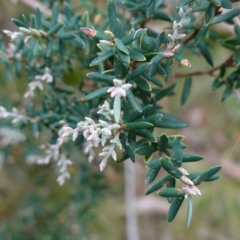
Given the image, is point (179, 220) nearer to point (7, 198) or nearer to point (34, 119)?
point (7, 198)

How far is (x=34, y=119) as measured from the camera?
733mm

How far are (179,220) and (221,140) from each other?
1.49 ft

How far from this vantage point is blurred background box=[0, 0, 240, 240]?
1.18m

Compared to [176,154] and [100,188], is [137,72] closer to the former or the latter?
[176,154]

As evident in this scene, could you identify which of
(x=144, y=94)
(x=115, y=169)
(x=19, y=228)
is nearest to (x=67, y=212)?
(x=19, y=228)

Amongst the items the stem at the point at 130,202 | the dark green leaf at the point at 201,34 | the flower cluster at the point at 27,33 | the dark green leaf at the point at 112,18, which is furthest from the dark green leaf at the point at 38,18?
the stem at the point at 130,202

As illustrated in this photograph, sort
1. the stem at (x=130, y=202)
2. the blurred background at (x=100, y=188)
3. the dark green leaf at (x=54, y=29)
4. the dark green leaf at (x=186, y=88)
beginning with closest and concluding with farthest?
the dark green leaf at (x=54, y=29) → the dark green leaf at (x=186, y=88) → the blurred background at (x=100, y=188) → the stem at (x=130, y=202)

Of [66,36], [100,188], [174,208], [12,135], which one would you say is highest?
[66,36]

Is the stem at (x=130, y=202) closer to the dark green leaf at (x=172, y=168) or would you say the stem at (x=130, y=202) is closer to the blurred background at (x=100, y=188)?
the blurred background at (x=100, y=188)

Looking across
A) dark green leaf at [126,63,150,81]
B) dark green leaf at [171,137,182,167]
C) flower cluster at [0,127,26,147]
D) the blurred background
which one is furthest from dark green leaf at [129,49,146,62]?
flower cluster at [0,127,26,147]

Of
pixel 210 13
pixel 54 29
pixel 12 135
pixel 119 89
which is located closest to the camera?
pixel 119 89

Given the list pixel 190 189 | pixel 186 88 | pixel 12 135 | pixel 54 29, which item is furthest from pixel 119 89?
pixel 12 135

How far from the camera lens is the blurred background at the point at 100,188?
1.18m

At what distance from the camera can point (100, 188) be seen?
3.85ft
